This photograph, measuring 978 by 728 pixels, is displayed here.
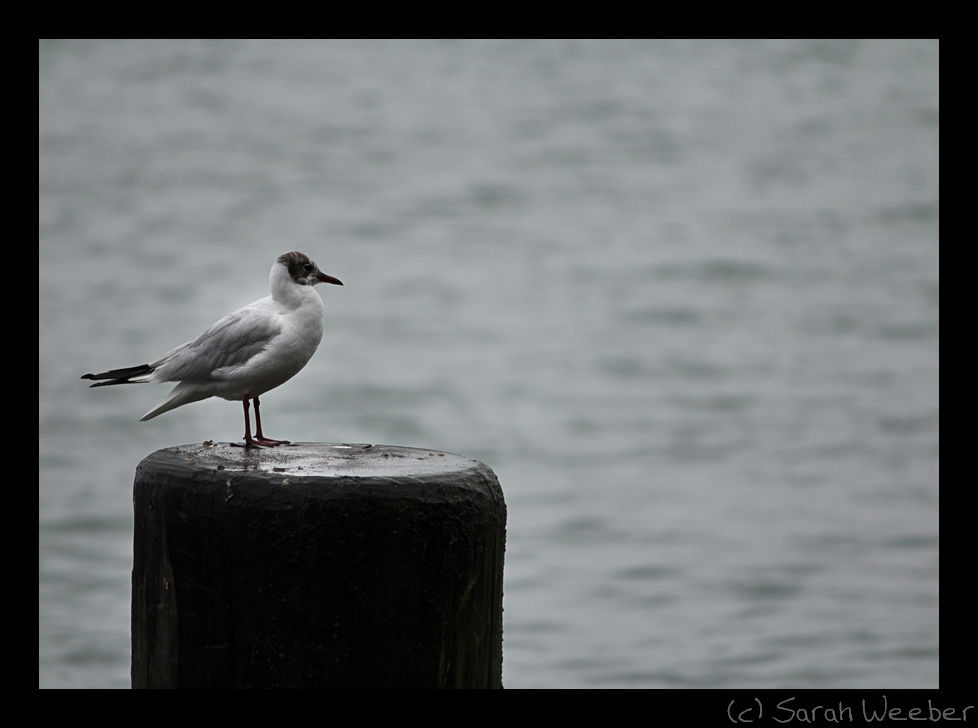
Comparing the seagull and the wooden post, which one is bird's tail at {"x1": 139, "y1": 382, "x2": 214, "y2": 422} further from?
the wooden post

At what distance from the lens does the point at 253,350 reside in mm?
3742

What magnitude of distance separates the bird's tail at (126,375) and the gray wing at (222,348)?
4cm

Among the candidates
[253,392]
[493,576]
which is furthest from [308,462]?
[253,392]

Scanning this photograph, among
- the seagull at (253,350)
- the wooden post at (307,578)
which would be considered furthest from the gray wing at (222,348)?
the wooden post at (307,578)

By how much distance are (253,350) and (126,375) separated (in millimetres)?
424

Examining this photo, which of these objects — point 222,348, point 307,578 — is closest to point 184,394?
point 222,348

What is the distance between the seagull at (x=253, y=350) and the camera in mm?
3719

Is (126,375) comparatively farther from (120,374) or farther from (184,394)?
(184,394)

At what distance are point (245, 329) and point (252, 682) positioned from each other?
4.81 ft

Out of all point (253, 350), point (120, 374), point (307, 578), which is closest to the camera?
point (307, 578)

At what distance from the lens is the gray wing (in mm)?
3746

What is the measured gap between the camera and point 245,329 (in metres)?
3.77

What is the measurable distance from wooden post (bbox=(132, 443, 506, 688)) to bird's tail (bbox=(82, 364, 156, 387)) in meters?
0.83

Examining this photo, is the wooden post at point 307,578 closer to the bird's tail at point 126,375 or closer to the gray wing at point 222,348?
the bird's tail at point 126,375
